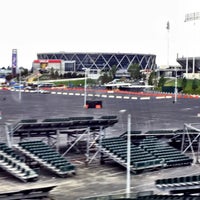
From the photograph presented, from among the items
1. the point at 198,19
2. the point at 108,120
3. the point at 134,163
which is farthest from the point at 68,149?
the point at 198,19

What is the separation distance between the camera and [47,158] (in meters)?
38.5

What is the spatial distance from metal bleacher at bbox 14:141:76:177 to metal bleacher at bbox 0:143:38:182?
1156 mm

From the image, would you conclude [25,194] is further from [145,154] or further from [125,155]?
[145,154]

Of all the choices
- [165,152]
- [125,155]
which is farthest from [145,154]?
[165,152]

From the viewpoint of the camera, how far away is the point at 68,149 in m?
43.1

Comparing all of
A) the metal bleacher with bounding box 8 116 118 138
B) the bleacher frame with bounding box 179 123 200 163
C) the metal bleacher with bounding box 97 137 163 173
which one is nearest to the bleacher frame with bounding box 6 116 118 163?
the metal bleacher with bounding box 8 116 118 138

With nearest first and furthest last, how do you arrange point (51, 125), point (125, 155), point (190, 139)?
point (125, 155)
point (51, 125)
point (190, 139)

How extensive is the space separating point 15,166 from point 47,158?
3.10 m

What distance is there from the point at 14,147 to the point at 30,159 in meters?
1.63

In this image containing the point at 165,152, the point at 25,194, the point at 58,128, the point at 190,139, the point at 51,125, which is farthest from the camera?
the point at 190,139

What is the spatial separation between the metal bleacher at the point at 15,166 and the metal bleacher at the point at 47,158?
3.79 feet

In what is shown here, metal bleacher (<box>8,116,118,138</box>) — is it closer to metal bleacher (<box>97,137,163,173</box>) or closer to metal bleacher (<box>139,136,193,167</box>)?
metal bleacher (<box>97,137,163,173</box>)

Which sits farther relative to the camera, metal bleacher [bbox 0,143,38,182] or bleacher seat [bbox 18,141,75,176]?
bleacher seat [bbox 18,141,75,176]

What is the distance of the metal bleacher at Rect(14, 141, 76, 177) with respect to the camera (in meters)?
37.0
